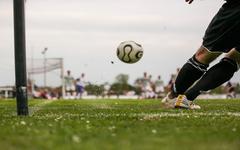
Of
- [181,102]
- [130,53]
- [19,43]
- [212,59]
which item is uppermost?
[130,53]

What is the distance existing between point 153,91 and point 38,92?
10.7 meters

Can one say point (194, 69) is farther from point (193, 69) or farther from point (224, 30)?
point (224, 30)

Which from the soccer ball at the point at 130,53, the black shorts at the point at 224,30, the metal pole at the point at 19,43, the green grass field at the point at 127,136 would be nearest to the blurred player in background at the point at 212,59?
the black shorts at the point at 224,30

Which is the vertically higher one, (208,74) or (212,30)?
(212,30)

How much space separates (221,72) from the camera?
307 inches

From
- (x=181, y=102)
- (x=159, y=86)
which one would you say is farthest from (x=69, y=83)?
(x=181, y=102)

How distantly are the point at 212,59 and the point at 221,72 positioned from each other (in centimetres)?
29

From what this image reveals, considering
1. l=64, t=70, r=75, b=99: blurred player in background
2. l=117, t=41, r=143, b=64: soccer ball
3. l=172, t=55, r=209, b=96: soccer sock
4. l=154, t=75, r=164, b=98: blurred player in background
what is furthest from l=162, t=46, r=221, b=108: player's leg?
l=154, t=75, r=164, b=98: blurred player in background

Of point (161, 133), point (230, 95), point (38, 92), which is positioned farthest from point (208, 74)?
point (38, 92)

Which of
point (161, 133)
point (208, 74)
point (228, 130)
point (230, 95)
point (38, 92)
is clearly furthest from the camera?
point (38, 92)

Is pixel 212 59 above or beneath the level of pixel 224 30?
beneath

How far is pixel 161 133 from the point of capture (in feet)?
16.1

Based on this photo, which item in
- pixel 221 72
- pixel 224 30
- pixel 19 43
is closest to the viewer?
pixel 224 30

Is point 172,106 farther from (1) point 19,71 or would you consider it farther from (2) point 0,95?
(2) point 0,95
